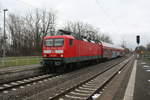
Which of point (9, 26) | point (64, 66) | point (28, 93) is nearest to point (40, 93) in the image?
point (28, 93)

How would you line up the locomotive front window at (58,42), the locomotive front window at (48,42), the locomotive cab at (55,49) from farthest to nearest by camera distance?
the locomotive front window at (48,42)
the locomotive front window at (58,42)
the locomotive cab at (55,49)

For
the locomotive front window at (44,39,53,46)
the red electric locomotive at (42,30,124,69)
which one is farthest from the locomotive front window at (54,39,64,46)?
the locomotive front window at (44,39,53,46)

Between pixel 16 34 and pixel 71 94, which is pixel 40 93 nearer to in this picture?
pixel 71 94

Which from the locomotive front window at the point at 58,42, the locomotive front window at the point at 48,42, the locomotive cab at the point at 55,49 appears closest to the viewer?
the locomotive cab at the point at 55,49

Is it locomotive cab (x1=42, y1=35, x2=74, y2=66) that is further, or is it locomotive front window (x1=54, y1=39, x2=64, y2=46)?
locomotive front window (x1=54, y1=39, x2=64, y2=46)

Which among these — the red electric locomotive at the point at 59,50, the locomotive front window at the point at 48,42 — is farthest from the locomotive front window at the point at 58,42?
the locomotive front window at the point at 48,42

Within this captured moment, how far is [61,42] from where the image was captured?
1573 centimetres

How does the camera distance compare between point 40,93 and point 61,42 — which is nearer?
point 40,93

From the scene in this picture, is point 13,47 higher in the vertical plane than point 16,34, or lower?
lower

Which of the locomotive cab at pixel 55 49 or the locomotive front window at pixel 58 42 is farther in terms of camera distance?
the locomotive front window at pixel 58 42

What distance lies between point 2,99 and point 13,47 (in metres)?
59.7

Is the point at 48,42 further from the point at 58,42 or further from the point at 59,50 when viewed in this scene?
the point at 59,50

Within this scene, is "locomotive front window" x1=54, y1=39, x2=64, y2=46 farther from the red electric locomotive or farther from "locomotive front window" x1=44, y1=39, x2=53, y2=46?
"locomotive front window" x1=44, y1=39, x2=53, y2=46

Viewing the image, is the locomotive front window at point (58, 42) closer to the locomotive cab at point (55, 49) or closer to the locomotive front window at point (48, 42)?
the locomotive cab at point (55, 49)
